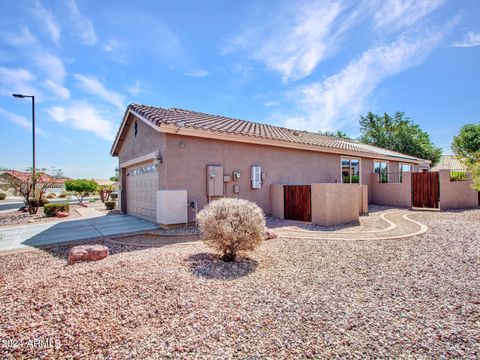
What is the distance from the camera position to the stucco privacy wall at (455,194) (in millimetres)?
14688

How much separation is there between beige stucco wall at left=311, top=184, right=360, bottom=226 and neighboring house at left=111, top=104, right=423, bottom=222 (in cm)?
291

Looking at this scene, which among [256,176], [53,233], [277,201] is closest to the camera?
[53,233]

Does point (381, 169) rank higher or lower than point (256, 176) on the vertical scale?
higher

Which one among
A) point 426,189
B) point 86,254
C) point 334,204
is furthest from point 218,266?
point 426,189

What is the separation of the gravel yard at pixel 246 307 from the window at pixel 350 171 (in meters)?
11.8

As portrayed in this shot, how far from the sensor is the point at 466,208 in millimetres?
14547

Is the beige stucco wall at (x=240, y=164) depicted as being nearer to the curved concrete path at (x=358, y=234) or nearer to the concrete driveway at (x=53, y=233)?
the concrete driveway at (x=53, y=233)

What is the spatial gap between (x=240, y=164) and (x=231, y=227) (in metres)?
6.59

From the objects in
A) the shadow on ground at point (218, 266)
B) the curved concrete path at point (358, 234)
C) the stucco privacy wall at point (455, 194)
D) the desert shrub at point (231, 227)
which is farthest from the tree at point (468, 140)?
the shadow on ground at point (218, 266)

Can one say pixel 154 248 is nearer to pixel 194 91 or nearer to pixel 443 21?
pixel 194 91

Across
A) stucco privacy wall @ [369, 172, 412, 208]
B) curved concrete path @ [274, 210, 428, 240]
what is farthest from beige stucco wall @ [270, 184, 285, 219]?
stucco privacy wall @ [369, 172, 412, 208]

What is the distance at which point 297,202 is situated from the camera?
1163 cm

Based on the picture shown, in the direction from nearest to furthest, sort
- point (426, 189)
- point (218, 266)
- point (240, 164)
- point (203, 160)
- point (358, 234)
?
point (218, 266)
point (358, 234)
point (203, 160)
point (240, 164)
point (426, 189)

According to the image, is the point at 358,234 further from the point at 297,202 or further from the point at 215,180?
the point at 215,180
